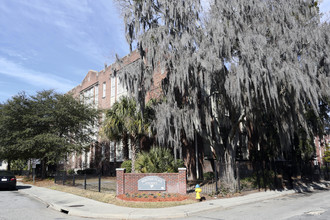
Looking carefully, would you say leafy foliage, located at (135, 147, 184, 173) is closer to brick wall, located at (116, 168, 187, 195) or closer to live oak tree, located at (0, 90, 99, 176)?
brick wall, located at (116, 168, 187, 195)

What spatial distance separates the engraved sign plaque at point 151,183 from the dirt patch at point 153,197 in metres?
0.37

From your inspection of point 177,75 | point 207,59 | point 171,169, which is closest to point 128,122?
point 171,169

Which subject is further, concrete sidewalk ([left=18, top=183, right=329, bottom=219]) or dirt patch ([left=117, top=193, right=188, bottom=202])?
dirt patch ([left=117, top=193, right=188, bottom=202])

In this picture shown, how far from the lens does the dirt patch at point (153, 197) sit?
12586 millimetres

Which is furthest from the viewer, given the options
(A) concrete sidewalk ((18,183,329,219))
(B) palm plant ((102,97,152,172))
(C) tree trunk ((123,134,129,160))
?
(C) tree trunk ((123,134,129,160))

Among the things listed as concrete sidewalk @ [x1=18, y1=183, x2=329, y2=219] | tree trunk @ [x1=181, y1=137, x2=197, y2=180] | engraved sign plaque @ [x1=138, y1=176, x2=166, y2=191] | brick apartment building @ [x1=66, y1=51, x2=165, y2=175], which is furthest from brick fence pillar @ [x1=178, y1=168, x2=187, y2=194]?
brick apartment building @ [x1=66, y1=51, x2=165, y2=175]

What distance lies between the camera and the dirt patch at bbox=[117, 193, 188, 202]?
12.6 metres

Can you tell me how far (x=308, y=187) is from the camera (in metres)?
18.1

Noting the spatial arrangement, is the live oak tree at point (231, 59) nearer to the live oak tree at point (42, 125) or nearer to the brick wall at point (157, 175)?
the brick wall at point (157, 175)

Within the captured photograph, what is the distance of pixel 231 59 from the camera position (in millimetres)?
13383

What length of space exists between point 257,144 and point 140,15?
631 inches

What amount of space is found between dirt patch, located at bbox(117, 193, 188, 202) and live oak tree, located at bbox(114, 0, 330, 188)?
11.4 ft

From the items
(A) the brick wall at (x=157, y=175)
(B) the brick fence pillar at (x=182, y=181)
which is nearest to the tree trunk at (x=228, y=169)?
(B) the brick fence pillar at (x=182, y=181)

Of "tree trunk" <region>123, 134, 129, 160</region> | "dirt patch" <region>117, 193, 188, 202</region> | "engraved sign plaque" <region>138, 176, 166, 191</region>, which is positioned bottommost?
"dirt patch" <region>117, 193, 188, 202</region>
